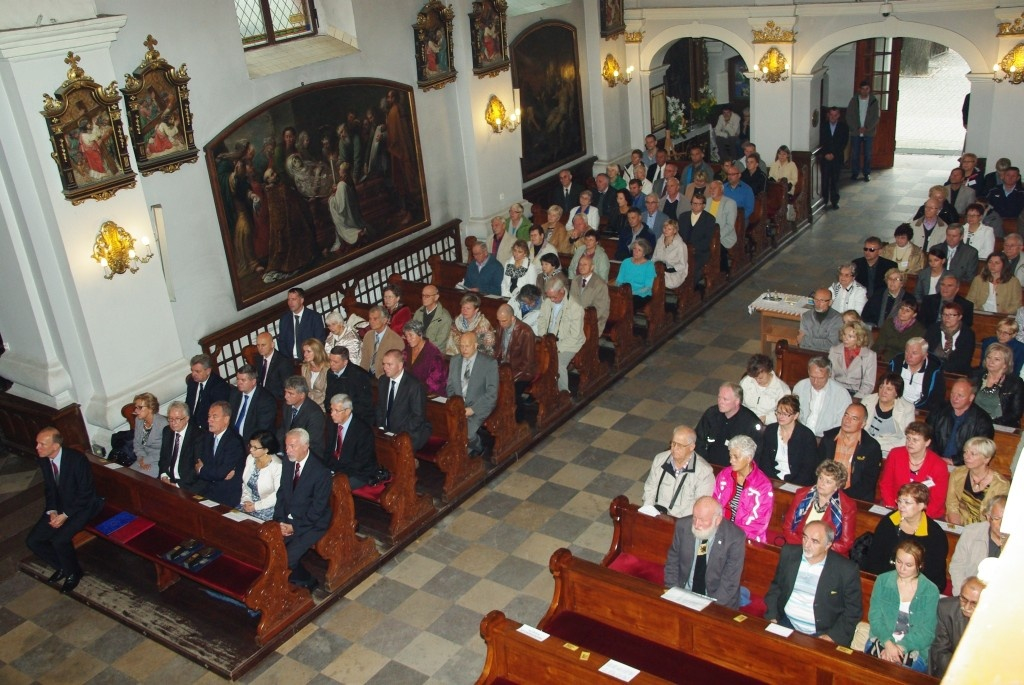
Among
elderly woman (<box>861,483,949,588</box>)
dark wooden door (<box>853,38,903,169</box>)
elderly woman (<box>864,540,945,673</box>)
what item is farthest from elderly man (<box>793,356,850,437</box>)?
dark wooden door (<box>853,38,903,169</box>)

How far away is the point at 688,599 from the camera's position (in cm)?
615

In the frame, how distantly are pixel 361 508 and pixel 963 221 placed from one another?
8740 mm

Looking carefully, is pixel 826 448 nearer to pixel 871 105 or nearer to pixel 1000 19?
pixel 1000 19

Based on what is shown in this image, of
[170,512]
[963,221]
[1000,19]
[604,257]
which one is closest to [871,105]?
[1000,19]

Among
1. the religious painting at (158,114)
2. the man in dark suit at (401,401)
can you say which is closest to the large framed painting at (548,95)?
the religious painting at (158,114)

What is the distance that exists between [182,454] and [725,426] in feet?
14.9

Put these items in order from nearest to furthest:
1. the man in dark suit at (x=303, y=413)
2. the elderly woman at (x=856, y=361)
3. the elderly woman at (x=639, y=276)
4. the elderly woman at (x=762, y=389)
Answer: the elderly woman at (x=762, y=389) < the man in dark suit at (x=303, y=413) < the elderly woman at (x=856, y=361) < the elderly woman at (x=639, y=276)

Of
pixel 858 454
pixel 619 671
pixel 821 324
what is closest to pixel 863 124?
pixel 821 324

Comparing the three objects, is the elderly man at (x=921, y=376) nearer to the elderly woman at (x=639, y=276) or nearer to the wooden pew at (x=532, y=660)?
the elderly woman at (x=639, y=276)

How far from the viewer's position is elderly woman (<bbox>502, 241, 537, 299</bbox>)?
449 inches

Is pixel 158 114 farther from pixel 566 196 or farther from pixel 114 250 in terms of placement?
pixel 566 196

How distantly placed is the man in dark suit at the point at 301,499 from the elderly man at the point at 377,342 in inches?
91.6

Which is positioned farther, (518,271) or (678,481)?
(518,271)

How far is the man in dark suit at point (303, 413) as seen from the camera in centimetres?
844
